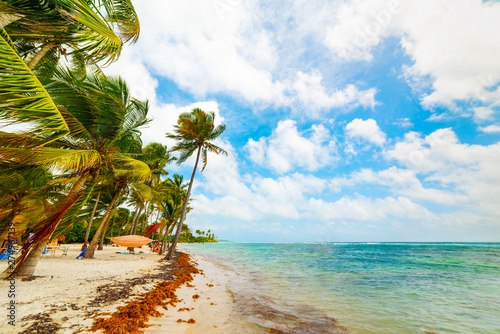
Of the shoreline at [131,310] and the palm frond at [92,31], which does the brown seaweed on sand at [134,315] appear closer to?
the shoreline at [131,310]

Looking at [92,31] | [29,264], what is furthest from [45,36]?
[29,264]

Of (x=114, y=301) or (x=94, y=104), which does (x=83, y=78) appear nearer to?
(x=94, y=104)

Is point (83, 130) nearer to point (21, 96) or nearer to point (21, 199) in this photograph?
point (21, 96)

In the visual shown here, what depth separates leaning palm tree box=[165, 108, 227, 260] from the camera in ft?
48.1

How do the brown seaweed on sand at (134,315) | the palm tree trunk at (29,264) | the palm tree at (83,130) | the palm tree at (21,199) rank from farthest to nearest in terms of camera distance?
the palm tree trunk at (29,264), the palm tree at (21,199), the palm tree at (83,130), the brown seaweed on sand at (134,315)

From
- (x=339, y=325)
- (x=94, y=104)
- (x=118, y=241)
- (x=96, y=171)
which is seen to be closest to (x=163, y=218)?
(x=118, y=241)

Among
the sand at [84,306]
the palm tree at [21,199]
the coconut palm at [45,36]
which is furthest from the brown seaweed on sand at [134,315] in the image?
the palm tree at [21,199]

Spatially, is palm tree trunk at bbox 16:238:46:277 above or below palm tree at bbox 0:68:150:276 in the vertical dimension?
below

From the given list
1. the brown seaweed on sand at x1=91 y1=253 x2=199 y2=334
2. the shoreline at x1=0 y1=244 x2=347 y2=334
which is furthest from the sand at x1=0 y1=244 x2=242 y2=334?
the brown seaweed on sand at x1=91 y1=253 x2=199 y2=334

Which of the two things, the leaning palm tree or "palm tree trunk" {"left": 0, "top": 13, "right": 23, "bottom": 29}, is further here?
the leaning palm tree

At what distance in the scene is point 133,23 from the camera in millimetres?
4625

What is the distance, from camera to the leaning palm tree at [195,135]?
14648 millimetres

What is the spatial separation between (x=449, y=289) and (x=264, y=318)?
434 inches

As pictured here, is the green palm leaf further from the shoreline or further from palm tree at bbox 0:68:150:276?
the shoreline
